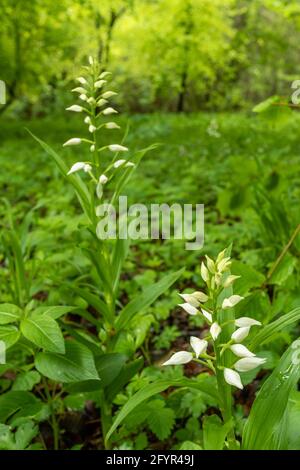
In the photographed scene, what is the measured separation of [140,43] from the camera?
19.6 m

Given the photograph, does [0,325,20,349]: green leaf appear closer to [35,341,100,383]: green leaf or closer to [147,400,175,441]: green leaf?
[35,341,100,383]: green leaf

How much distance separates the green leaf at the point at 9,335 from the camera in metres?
1.60

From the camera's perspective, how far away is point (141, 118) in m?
13.9

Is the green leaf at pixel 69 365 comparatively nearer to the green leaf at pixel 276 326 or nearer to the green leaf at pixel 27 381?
the green leaf at pixel 27 381

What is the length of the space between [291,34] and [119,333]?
1366 inches

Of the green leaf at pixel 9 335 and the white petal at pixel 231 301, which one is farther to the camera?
the green leaf at pixel 9 335

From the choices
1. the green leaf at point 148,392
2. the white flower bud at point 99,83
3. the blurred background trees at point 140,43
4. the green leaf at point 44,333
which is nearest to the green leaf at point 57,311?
the green leaf at point 44,333

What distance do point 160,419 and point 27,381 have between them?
570 mm

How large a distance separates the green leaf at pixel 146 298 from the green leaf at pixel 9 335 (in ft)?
1.68

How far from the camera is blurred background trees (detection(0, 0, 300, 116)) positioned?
36.0 feet

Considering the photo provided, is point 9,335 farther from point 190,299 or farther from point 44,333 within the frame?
point 190,299

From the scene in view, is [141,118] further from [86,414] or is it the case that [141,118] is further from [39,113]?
[39,113]

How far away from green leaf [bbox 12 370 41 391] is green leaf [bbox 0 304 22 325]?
338 millimetres
